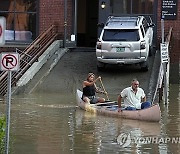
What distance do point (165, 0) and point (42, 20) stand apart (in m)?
6.32

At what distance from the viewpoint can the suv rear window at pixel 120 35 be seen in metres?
23.8

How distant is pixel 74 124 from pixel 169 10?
608 inches

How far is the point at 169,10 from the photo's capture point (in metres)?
29.3

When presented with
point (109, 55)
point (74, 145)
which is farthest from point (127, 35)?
point (74, 145)

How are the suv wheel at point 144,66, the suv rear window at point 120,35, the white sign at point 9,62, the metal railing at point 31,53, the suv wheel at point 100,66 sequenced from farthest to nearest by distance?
the suv wheel at point 100,66, the suv wheel at point 144,66, the suv rear window at point 120,35, the metal railing at point 31,53, the white sign at point 9,62

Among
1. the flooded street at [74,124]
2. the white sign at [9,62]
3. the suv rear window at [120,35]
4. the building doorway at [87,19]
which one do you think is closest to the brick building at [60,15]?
the building doorway at [87,19]

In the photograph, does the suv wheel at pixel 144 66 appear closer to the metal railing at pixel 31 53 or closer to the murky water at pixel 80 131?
the metal railing at pixel 31 53

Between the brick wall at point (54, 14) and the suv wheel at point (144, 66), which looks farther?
the brick wall at point (54, 14)

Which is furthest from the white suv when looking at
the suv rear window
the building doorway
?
the building doorway

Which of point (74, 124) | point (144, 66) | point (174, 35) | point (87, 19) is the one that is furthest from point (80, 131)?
point (87, 19)

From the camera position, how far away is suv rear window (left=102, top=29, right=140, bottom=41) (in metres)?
23.8

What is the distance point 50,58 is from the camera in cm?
2670

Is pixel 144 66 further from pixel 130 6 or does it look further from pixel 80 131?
pixel 80 131

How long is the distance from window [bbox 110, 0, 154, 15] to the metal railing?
10.8ft
